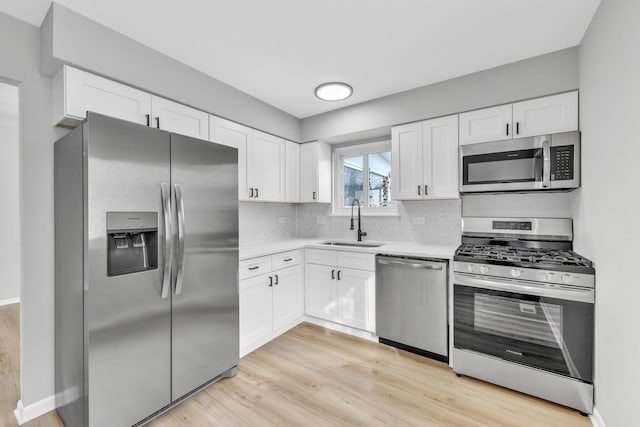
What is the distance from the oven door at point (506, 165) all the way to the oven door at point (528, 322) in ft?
2.74

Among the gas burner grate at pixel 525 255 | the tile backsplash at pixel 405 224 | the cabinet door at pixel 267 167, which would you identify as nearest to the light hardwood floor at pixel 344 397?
the gas burner grate at pixel 525 255

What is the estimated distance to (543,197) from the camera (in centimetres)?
252

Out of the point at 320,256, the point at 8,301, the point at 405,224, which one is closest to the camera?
the point at 320,256

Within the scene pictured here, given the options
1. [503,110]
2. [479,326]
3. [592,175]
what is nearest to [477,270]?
[479,326]

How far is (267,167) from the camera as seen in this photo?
3.28 meters

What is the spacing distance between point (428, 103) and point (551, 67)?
95 centimetres

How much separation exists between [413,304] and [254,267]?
1.51 meters

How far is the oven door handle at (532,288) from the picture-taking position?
6.06 feet

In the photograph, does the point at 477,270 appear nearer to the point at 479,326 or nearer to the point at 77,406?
the point at 479,326

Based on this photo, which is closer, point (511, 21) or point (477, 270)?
point (511, 21)

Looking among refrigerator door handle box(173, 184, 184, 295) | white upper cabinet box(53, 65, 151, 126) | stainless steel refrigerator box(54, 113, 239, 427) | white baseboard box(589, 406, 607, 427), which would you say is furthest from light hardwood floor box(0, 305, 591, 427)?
white upper cabinet box(53, 65, 151, 126)

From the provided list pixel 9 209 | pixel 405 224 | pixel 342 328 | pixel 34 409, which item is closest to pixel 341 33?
pixel 405 224

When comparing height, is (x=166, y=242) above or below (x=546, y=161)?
below

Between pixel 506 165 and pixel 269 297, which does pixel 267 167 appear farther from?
pixel 506 165
